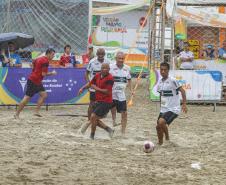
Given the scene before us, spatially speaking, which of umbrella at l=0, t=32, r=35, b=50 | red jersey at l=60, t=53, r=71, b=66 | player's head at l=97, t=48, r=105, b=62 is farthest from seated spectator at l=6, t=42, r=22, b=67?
player's head at l=97, t=48, r=105, b=62

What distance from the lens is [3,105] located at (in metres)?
14.2

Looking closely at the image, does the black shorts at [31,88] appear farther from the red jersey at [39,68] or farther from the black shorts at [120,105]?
the black shorts at [120,105]

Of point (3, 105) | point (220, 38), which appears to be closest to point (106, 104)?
point (3, 105)

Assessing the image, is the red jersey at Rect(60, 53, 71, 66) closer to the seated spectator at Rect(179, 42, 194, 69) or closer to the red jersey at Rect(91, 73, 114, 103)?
the seated spectator at Rect(179, 42, 194, 69)

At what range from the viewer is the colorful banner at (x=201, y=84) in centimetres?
1530

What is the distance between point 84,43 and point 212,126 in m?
8.24

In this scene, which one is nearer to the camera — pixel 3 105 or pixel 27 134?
pixel 27 134

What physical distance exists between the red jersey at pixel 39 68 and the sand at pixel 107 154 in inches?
32.1

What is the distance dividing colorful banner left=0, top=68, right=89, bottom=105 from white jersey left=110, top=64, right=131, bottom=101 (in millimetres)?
3802

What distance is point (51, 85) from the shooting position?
1473cm

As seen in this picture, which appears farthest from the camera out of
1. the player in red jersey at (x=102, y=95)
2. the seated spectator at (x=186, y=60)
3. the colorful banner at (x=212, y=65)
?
the seated spectator at (x=186, y=60)

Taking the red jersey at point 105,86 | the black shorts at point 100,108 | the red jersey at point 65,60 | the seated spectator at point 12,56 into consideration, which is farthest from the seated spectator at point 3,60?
the black shorts at point 100,108

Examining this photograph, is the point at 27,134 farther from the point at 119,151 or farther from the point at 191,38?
the point at 191,38

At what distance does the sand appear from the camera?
6828 millimetres
